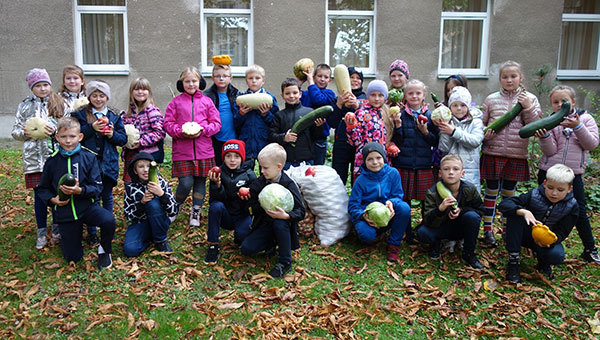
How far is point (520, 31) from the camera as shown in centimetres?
1045

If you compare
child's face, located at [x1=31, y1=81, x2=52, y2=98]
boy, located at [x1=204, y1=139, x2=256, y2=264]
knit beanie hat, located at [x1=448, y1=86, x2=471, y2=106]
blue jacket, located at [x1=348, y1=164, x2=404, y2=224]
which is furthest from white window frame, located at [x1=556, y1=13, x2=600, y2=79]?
child's face, located at [x1=31, y1=81, x2=52, y2=98]

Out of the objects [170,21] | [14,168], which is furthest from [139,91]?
[170,21]

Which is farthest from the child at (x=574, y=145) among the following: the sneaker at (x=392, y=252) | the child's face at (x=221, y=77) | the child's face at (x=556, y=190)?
the child's face at (x=221, y=77)

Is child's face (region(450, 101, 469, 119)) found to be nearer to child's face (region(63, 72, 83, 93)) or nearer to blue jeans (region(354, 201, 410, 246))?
blue jeans (region(354, 201, 410, 246))

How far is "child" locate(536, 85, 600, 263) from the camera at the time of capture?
186 inches

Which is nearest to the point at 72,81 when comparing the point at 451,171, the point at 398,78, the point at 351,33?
the point at 398,78

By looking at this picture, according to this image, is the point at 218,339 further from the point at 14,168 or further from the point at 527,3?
the point at 527,3

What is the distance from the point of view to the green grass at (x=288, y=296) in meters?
3.65

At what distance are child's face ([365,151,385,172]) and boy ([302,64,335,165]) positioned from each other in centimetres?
102

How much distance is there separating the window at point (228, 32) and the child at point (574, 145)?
7.01 meters

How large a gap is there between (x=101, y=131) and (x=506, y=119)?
179 inches

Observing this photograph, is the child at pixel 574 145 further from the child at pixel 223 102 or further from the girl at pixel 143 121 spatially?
the girl at pixel 143 121

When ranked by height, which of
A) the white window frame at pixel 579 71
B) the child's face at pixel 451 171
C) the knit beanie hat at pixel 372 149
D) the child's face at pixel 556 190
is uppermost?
the white window frame at pixel 579 71

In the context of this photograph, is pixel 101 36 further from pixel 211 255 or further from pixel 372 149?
pixel 372 149
